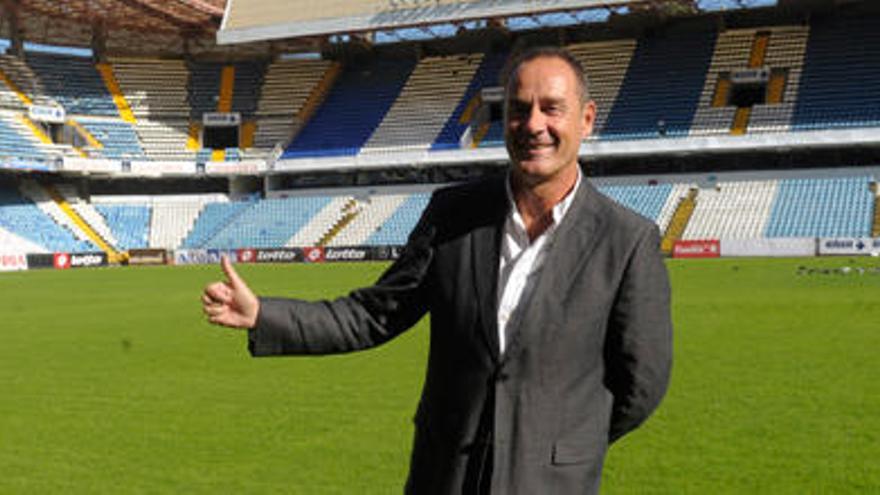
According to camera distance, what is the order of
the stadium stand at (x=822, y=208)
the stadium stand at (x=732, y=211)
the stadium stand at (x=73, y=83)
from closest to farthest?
the stadium stand at (x=822, y=208), the stadium stand at (x=732, y=211), the stadium stand at (x=73, y=83)

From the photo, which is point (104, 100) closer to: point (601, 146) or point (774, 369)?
point (601, 146)

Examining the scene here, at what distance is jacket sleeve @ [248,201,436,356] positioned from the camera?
2.56 m

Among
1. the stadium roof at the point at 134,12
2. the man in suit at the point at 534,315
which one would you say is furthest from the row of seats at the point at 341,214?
the man in suit at the point at 534,315

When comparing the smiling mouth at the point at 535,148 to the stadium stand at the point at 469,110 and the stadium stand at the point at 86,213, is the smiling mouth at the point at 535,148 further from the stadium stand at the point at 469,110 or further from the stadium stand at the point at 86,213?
the stadium stand at the point at 86,213

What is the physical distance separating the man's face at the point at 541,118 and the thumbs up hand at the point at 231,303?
823mm

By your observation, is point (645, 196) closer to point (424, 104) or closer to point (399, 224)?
point (399, 224)

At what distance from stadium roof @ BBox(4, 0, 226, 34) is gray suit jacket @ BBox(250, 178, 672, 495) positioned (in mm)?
49430

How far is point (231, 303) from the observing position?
8.23 feet

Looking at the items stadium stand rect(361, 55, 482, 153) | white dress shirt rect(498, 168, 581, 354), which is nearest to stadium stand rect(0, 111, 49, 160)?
stadium stand rect(361, 55, 482, 153)

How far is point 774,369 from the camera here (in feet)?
34.6

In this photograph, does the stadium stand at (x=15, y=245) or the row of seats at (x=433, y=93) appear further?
the stadium stand at (x=15, y=245)

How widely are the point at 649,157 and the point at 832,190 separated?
9.13m

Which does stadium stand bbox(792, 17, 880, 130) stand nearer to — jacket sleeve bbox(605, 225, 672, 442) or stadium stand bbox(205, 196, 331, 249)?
stadium stand bbox(205, 196, 331, 249)

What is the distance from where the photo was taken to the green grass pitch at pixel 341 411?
6.54m
